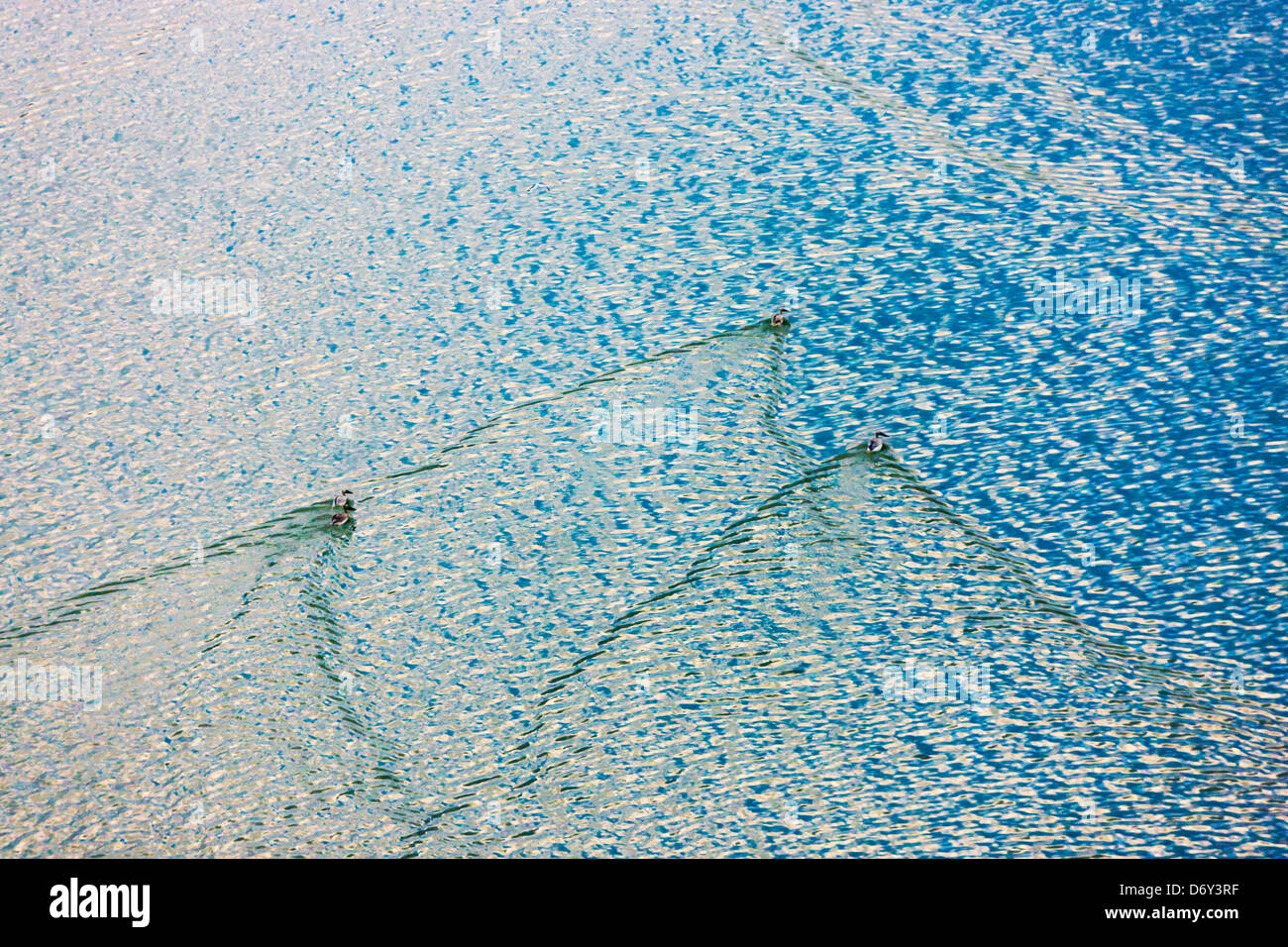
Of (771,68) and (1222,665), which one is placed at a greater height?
(771,68)

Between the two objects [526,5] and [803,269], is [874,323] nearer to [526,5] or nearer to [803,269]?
[803,269]
